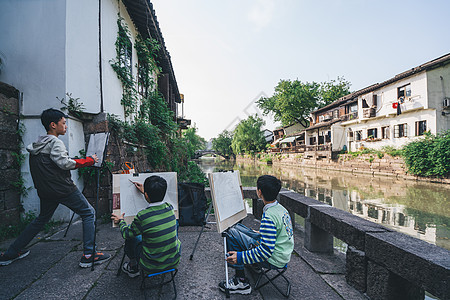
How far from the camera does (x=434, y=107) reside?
14.2m

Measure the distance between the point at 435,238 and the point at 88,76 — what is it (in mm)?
8170

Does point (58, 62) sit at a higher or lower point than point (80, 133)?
higher

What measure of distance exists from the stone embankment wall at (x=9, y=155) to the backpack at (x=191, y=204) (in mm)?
2962

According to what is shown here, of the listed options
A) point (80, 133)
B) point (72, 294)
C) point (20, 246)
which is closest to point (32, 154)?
point (20, 246)

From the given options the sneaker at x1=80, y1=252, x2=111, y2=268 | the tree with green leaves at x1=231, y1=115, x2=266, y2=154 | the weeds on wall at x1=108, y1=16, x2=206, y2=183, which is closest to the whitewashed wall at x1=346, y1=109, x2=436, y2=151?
the weeds on wall at x1=108, y1=16, x2=206, y2=183

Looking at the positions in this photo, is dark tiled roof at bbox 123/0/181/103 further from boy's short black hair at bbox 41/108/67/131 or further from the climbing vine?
boy's short black hair at bbox 41/108/67/131

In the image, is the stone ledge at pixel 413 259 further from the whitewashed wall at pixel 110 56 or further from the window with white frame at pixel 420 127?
the window with white frame at pixel 420 127

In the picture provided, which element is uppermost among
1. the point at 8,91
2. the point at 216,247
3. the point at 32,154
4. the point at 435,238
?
the point at 8,91

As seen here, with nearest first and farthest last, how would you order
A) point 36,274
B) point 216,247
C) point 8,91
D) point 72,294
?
1. point 72,294
2. point 36,274
3. point 216,247
4. point 8,91

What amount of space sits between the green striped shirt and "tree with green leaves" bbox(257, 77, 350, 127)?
100ft

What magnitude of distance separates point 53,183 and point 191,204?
153cm

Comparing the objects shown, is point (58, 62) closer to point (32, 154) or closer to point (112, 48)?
point (112, 48)

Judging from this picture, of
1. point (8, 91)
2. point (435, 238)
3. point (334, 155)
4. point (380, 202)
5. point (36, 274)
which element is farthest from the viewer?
point (334, 155)

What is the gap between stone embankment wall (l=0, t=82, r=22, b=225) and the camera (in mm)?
3365
